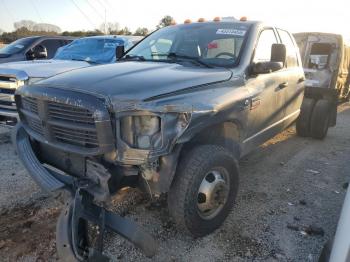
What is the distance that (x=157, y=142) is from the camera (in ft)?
8.73

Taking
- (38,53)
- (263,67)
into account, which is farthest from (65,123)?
(38,53)

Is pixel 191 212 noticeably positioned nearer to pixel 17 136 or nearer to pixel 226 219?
pixel 226 219

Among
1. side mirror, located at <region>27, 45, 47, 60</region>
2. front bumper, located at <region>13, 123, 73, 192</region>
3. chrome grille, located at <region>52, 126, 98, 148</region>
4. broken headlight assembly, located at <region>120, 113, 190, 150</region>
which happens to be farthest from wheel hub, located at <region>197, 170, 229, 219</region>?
side mirror, located at <region>27, 45, 47, 60</region>

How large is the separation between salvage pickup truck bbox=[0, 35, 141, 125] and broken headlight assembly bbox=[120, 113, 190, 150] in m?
2.46

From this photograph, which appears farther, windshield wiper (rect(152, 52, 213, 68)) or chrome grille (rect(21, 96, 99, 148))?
windshield wiper (rect(152, 52, 213, 68))

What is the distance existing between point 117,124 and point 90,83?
48 cm

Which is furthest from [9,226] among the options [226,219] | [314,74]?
[314,74]

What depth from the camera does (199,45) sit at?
161 inches

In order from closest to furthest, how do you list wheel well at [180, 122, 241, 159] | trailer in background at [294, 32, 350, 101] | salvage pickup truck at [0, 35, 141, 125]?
wheel well at [180, 122, 241, 159], salvage pickup truck at [0, 35, 141, 125], trailer in background at [294, 32, 350, 101]

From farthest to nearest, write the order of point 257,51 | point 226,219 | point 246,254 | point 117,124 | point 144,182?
point 257,51, point 226,219, point 246,254, point 144,182, point 117,124

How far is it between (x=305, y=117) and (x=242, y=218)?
11.9 feet

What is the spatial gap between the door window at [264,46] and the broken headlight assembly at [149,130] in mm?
1740

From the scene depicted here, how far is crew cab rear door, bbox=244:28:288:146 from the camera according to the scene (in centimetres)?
389

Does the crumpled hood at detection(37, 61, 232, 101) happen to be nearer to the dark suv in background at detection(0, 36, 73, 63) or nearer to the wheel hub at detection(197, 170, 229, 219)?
the wheel hub at detection(197, 170, 229, 219)
